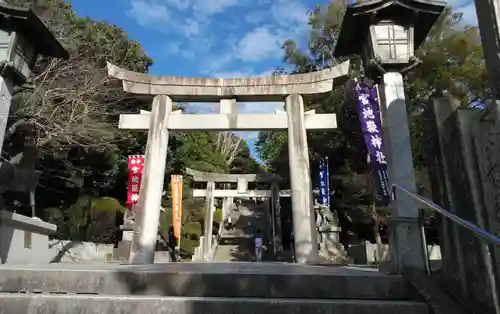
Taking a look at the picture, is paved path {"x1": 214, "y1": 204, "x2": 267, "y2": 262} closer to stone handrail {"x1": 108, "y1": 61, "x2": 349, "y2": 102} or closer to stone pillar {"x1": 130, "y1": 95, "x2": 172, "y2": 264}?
stone pillar {"x1": 130, "y1": 95, "x2": 172, "y2": 264}

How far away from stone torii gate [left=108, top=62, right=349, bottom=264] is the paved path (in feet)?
41.2

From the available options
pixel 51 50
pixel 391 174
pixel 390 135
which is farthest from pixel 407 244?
pixel 51 50

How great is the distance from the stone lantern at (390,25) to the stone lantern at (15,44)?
4102 millimetres

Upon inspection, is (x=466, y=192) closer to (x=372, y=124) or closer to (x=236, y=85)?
(x=372, y=124)

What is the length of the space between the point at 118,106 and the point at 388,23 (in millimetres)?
13252

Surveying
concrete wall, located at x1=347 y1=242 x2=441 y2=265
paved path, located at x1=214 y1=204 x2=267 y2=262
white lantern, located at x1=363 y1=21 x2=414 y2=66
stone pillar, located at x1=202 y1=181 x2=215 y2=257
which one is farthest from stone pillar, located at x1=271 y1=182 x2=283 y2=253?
white lantern, located at x1=363 y1=21 x2=414 y2=66

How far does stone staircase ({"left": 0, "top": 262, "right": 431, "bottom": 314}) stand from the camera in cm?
277

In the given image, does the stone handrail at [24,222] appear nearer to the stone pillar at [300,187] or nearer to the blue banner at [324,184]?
the stone pillar at [300,187]

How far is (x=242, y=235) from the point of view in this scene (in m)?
25.8

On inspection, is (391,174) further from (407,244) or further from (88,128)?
(88,128)

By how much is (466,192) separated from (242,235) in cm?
2390

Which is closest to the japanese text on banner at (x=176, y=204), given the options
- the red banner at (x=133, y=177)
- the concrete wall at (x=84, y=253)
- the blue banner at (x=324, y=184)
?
the concrete wall at (x=84, y=253)

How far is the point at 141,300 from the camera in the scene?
2799mm

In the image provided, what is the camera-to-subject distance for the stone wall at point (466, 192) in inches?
92.4
